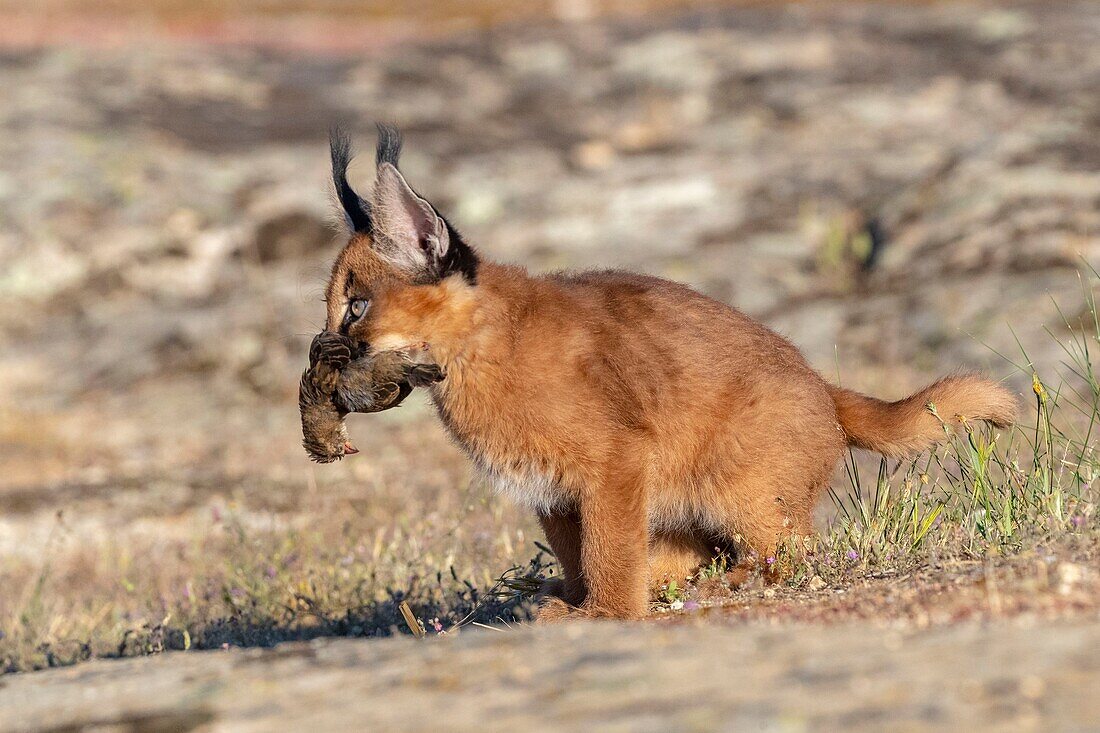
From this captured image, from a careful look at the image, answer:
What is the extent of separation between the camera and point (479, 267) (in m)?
5.39

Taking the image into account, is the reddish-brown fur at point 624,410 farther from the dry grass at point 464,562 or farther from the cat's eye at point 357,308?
the dry grass at point 464,562

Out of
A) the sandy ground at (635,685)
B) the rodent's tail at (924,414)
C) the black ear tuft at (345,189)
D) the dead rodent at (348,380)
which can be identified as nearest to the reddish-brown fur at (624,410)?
the rodent's tail at (924,414)

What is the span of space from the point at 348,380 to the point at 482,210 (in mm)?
8641

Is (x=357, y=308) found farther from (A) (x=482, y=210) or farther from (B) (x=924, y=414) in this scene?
(A) (x=482, y=210)

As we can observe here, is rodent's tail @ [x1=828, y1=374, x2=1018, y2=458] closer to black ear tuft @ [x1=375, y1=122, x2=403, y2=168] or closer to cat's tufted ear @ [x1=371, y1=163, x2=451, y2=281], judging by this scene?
cat's tufted ear @ [x1=371, y1=163, x2=451, y2=281]

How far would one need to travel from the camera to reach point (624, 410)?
5.07 m

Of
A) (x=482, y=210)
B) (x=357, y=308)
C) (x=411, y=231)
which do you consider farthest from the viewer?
(x=482, y=210)

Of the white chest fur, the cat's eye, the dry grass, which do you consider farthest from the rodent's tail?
the cat's eye

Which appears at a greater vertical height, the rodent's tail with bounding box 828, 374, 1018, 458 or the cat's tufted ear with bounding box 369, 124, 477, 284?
the cat's tufted ear with bounding box 369, 124, 477, 284

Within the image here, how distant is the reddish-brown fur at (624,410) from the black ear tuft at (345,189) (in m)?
0.23

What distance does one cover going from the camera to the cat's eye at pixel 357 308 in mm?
5336

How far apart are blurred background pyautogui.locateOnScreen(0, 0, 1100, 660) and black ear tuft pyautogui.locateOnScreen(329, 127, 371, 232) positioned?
3.58 ft

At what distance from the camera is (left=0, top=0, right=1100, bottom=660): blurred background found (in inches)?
380

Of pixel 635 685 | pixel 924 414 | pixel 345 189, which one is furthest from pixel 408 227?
pixel 635 685
